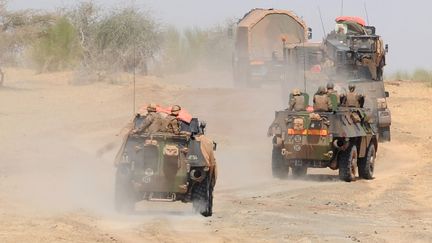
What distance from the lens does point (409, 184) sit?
2319 centimetres


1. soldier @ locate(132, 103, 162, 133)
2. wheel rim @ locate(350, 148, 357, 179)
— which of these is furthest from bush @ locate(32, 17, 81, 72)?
soldier @ locate(132, 103, 162, 133)

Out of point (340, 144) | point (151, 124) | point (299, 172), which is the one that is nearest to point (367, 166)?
point (340, 144)

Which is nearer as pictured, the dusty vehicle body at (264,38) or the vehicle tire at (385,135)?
the vehicle tire at (385,135)

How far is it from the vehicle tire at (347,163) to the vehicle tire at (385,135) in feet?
30.2

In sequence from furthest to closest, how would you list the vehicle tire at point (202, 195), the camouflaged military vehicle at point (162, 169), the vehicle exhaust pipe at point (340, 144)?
the vehicle exhaust pipe at point (340, 144) < the vehicle tire at point (202, 195) < the camouflaged military vehicle at point (162, 169)

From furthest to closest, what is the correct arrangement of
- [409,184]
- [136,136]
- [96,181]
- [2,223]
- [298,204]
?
[409,184] → [96,181] → [298,204] → [136,136] → [2,223]

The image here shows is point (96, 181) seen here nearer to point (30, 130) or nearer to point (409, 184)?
point (409, 184)

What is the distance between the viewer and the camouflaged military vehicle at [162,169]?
1670 centimetres

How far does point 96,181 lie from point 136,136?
504 centimetres

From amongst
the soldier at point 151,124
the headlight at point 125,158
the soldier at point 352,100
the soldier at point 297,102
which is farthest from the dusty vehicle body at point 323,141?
the headlight at point 125,158

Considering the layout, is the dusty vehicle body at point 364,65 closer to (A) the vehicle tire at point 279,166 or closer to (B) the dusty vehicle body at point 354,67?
(B) the dusty vehicle body at point 354,67

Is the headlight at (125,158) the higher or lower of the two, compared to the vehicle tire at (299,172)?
higher

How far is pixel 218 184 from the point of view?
22.9 metres

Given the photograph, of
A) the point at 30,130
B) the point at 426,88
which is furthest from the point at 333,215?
the point at 426,88
